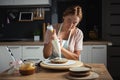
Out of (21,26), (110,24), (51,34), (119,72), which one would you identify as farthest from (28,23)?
(51,34)

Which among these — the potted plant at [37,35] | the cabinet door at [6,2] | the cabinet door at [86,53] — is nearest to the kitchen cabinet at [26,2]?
the cabinet door at [6,2]

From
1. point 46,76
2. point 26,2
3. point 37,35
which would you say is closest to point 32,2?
point 26,2

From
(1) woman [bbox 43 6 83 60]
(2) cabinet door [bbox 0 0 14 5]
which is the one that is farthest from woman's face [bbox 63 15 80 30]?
(2) cabinet door [bbox 0 0 14 5]

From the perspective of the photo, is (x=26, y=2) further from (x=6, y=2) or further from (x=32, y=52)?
(x=32, y=52)

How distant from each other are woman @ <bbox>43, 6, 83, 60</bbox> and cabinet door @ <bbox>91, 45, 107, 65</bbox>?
1.44 m

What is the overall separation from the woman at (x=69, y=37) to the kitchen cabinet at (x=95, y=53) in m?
1.41

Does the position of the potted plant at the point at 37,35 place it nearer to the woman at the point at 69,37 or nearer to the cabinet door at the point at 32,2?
the cabinet door at the point at 32,2

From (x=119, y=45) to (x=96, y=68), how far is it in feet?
7.47

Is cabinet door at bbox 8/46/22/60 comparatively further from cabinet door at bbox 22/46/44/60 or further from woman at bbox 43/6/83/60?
woman at bbox 43/6/83/60

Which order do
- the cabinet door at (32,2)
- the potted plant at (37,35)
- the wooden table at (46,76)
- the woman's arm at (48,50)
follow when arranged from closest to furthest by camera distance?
the wooden table at (46,76) < the woman's arm at (48,50) < the cabinet door at (32,2) < the potted plant at (37,35)

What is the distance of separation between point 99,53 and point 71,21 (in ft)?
5.55

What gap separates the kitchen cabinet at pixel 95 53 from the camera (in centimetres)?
362

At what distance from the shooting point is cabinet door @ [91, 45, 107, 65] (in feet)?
11.9

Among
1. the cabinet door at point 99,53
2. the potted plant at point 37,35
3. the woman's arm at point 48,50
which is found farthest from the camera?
the potted plant at point 37,35
